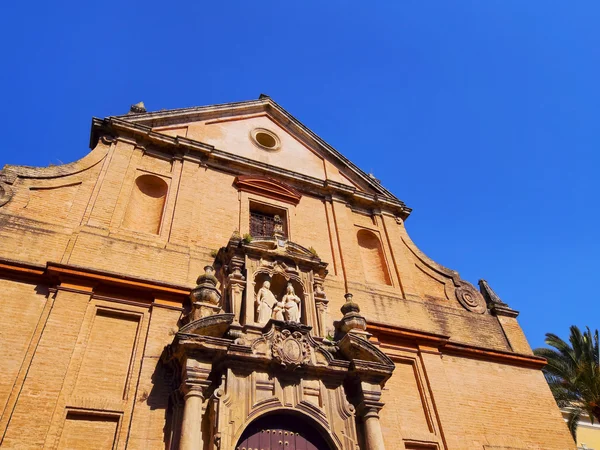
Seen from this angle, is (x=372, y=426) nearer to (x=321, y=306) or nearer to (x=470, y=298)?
(x=321, y=306)

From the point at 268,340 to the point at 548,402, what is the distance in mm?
8313

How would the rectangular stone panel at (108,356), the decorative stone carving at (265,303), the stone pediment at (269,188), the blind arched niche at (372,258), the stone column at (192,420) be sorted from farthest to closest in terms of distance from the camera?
the blind arched niche at (372,258), the stone pediment at (269,188), the decorative stone carving at (265,303), the rectangular stone panel at (108,356), the stone column at (192,420)

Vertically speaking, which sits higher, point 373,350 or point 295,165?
point 295,165

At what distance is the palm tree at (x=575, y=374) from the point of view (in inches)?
715

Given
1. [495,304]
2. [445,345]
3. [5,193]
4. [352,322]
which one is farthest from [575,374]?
[5,193]

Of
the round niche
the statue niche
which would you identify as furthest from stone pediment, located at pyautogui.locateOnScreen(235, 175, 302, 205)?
the statue niche

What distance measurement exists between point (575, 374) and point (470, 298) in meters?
8.42

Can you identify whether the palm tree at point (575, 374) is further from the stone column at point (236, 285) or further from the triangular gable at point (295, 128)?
the stone column at point (236, 285)

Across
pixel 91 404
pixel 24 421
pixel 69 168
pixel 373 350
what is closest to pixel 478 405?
pixel 373 350

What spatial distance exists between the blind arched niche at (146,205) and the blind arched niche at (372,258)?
600 cm

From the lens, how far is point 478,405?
1180cm

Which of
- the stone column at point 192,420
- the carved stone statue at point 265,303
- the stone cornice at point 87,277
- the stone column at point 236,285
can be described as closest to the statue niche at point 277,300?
the carved stone statue at point 265,303

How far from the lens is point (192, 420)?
8031 mm

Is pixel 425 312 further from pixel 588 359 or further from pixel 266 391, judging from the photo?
pixel 588 359
